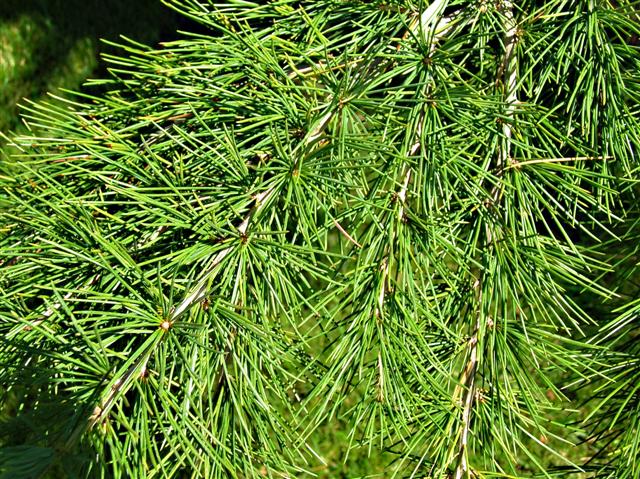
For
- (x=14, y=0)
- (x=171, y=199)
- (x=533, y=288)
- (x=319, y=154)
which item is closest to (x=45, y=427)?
(x=171, y=199)

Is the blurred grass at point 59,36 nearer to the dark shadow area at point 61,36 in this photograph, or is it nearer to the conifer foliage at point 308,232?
the dark shadow area at point 61,36

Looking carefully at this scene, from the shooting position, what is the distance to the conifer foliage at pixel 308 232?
2.54ft

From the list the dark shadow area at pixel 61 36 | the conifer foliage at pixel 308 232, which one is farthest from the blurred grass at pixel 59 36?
the conifer foliage at pixel 308 232

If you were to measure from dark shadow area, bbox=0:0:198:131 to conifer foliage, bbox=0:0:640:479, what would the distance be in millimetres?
2001

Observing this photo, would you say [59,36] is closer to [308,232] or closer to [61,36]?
[61,36]

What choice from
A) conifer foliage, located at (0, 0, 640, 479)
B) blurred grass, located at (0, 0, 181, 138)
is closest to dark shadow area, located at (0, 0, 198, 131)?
blurred grass, located at (0, 0, 181, 138)

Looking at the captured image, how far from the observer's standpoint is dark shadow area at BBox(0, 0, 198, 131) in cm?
280

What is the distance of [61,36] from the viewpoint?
301 cm

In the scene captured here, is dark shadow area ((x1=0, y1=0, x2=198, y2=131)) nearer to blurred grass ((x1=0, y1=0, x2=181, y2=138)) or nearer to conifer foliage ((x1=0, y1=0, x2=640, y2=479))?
blurred grass ((x1=0, y1=0, x2=181, y2=138))

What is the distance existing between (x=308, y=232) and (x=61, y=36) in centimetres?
253

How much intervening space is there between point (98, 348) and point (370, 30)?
54cm

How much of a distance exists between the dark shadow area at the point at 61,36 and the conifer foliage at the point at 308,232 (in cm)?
200

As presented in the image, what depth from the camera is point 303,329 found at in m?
2.38

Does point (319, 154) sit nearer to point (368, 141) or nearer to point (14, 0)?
point (368, 141)
